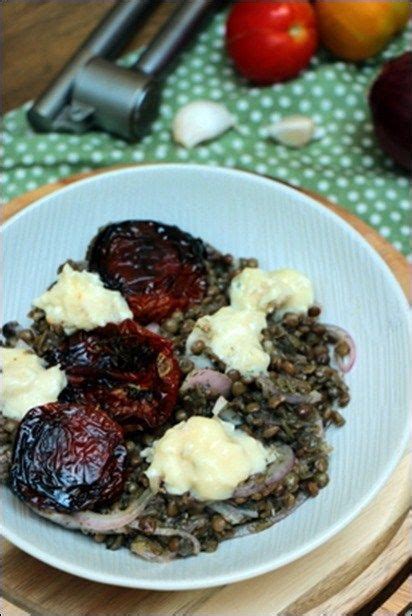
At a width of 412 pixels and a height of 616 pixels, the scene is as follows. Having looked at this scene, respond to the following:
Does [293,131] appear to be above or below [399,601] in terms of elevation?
above

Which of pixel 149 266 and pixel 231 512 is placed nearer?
pixel 231 512

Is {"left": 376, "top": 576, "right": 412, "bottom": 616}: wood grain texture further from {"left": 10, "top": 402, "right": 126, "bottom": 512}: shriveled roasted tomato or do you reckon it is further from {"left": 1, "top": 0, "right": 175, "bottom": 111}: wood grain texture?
{"left": 1, "top": 0, "right": 175, "bottom": 111}: wood grain texture

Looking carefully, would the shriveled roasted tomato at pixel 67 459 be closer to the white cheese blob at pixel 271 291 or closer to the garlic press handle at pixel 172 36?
the white cheese blob at pixel 271 291

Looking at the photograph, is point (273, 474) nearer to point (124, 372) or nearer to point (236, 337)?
point (236, 337)

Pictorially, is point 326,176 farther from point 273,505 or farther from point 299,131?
point 273,505

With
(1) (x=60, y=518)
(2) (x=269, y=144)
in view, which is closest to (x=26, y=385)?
(1) (x=60, y=518)

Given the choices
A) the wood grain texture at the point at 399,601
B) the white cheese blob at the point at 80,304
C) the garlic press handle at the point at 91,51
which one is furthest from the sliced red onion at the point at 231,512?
the garlic press handle at the point at 91,51

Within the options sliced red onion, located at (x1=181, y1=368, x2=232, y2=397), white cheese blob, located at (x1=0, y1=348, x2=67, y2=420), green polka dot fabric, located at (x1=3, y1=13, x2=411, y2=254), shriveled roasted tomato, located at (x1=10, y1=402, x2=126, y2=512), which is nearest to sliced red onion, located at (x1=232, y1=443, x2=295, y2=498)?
sliced red onion, located at (x1=181, y1=368, x2=232, y2=397)
